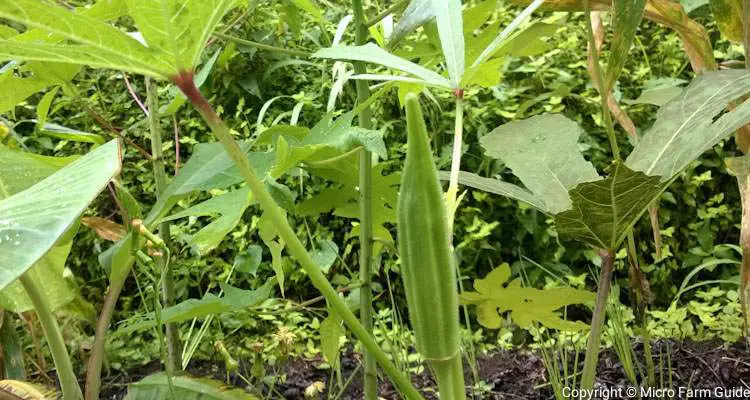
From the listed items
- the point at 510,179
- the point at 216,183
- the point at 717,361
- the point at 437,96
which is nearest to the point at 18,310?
the point at 216,183

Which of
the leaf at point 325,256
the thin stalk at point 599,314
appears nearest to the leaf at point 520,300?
the thin stalk at point 599,314

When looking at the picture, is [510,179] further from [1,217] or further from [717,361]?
[1,217]

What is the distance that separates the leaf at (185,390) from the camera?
56 cm

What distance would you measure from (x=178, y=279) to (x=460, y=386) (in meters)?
1.34

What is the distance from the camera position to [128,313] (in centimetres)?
150

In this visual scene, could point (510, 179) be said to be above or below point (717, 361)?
above

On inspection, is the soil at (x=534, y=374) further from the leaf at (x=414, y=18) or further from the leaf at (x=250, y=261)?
the leaf at (x=414, y=18)

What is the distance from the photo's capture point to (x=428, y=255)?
31 cm

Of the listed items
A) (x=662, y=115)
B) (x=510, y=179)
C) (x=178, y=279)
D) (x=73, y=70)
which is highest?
(x=73, y=70)

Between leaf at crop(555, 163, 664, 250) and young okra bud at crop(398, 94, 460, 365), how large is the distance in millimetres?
122

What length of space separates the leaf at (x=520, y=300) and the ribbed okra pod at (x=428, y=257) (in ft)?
0.68

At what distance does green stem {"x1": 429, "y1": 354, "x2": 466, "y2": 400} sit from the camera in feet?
1.05

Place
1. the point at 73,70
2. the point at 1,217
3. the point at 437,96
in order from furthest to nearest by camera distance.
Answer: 1. the point at 437,96
2. the point at 73,70
3. the point at 1,217

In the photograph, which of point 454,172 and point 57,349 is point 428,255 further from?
point 57,349
